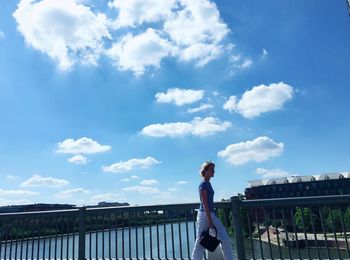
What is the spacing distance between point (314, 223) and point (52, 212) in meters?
5.00

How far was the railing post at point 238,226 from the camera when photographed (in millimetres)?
7102

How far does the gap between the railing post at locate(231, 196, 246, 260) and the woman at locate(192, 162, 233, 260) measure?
79 centimetres

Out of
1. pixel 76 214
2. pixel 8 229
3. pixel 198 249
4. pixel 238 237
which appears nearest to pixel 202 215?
pixel 198 249

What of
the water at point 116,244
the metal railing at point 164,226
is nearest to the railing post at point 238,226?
the metal railing at point 164,226

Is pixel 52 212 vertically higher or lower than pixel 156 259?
higher

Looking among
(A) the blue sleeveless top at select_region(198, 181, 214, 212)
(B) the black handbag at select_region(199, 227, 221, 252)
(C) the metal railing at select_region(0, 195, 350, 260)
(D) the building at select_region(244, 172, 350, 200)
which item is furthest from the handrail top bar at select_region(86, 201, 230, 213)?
(D) the building at select_region(244, 172, 350, 200)

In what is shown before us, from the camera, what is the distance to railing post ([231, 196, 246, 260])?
7102mm

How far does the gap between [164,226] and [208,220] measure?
122cm

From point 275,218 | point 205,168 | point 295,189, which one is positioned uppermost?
point 295,189

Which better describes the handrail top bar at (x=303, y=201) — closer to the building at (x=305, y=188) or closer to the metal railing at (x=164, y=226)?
the metal railing at (x=164, y=226)

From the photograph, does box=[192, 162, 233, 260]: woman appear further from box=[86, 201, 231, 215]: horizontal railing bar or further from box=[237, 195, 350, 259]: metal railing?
box=[86, 201, 231, 215]: horizontal railing bar

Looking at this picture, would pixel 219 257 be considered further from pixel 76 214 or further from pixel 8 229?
pixel 8 229

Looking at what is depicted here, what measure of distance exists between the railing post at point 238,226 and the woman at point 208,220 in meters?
0.79

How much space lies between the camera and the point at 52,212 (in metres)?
8.07
